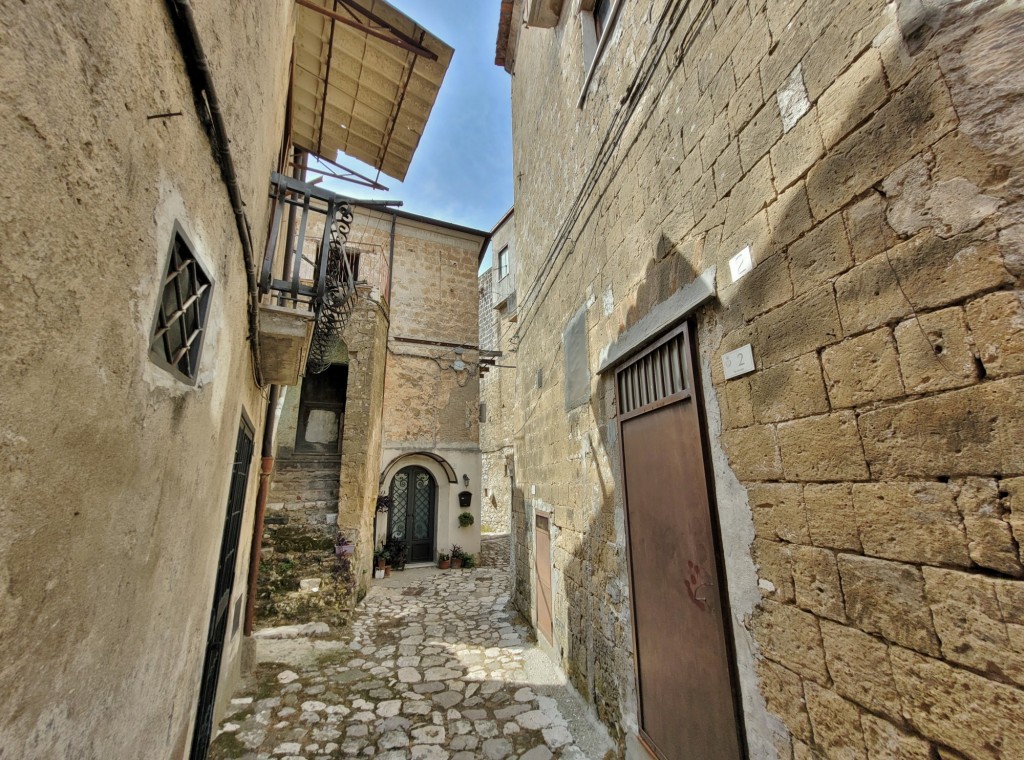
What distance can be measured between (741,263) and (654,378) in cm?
104

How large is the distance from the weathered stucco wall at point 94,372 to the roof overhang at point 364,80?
2909 millimetres

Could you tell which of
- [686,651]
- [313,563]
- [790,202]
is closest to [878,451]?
[790,202]

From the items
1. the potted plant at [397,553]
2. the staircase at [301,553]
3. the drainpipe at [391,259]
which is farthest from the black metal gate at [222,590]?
the drainpipe at [391,259]

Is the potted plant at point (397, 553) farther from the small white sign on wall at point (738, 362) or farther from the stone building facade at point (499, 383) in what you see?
the small white sign on wall at point (738, 362)

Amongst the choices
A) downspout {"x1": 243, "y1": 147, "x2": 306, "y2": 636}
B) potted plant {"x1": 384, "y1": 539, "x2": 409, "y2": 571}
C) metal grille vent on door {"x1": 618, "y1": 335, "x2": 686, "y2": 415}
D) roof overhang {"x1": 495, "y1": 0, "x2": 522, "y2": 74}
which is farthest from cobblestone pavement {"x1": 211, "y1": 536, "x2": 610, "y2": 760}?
roof overhang {"x1": 495, "y1": 0, "x2": 522, "y2": 74}

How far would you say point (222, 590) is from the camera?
346 centimetres

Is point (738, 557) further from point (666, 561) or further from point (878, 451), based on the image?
point (878, 451)

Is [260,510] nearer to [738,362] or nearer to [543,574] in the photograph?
[543,574]

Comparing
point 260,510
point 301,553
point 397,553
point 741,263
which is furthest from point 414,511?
point 741,263

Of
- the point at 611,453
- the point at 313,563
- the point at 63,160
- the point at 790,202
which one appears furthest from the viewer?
the point at 313,563

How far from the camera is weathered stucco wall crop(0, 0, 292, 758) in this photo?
79cm

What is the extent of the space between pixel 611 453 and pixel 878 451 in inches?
85.4

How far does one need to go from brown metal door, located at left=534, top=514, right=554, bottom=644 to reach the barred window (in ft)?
14.4

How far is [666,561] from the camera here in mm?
2805
